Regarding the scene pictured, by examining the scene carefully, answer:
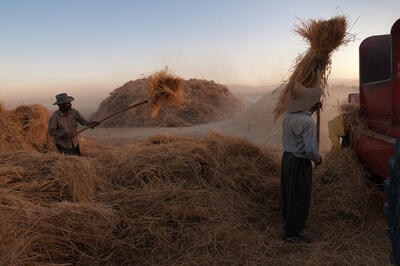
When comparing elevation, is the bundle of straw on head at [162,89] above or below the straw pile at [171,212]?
above

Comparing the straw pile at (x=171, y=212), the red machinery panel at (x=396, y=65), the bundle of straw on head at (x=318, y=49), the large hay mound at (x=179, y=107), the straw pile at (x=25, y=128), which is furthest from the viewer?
the large hay mound at (x=179, y=107)

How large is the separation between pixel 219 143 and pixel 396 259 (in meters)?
2.92

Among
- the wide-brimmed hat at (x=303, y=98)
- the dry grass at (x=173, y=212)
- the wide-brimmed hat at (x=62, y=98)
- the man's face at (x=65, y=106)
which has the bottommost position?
the dry grass at (x=173, y=212)

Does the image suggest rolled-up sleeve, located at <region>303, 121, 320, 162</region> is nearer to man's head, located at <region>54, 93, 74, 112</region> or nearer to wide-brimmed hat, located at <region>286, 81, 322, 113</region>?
wide-brimmed hat, located at <region>286, 81, 322, 113</region>

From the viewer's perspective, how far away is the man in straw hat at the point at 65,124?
171 inches

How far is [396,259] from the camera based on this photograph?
1283 millimetres

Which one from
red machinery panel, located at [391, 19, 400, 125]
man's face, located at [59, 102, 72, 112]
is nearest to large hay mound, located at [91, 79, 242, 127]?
man's face, located at [59, 102, 72, 112]

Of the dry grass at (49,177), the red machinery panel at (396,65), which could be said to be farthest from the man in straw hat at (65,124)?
the red machinery panel at (396,65)

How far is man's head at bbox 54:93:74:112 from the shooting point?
430 centimetres

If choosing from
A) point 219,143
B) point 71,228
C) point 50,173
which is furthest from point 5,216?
point 219,143

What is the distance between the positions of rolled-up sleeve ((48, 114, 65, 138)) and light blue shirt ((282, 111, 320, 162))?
3.47 m

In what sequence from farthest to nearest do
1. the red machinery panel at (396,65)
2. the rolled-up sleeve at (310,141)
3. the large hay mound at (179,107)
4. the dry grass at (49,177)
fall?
the large hay mound at (179,107) < the dry grass at (49,177) < the rolled-up sleeve at (310,141) < the red machinery panel at (396,65)

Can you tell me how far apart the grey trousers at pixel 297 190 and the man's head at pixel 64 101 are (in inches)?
133

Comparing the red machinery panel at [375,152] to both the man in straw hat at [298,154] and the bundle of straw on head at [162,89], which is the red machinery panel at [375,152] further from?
the bundle of straw on head at [162,89]
